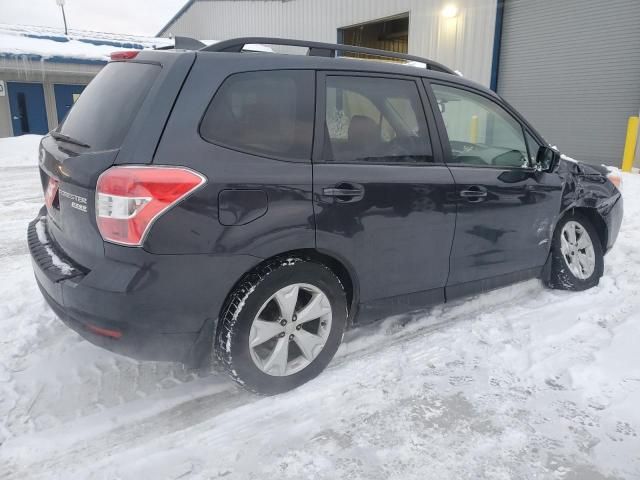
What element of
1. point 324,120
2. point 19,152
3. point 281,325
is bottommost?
point 19,152

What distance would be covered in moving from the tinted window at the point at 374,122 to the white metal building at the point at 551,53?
10.6 metres

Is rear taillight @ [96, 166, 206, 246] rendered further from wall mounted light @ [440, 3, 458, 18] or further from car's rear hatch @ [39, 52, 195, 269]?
wall mounted light @ [440, 3, 458, 18]

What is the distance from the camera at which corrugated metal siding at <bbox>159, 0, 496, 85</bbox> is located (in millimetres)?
14133

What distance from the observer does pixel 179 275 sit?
2.21 meters

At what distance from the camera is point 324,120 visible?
104 inches

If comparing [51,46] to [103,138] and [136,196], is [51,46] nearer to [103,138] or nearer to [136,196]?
[103,138]

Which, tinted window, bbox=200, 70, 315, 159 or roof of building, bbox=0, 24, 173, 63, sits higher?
roof of building, bbox=0, 24, 173, 63

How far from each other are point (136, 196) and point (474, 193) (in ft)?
6.77

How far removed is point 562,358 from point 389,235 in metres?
1.35

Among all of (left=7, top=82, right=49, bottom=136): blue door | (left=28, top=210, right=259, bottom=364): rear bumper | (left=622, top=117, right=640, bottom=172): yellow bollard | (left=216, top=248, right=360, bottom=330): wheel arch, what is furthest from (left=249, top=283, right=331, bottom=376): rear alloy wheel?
(left=7, top=82, right=49, bottom=136): blue door

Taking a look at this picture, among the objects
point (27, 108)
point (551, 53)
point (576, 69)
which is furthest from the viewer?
point (27, 108)

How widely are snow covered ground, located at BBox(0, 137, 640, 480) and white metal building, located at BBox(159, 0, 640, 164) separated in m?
9.96

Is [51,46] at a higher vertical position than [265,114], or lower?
higher

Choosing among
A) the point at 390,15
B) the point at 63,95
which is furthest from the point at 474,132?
the point at 63,95
